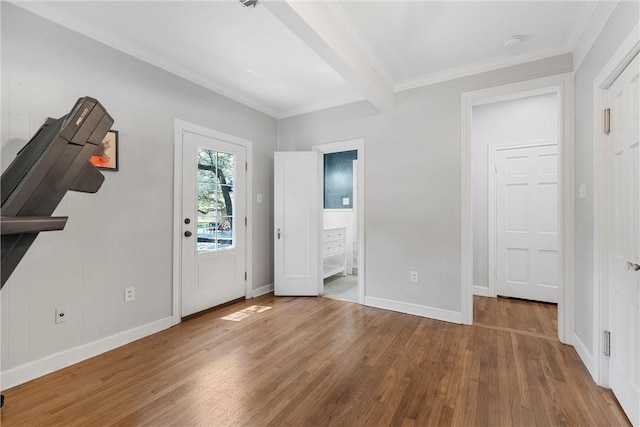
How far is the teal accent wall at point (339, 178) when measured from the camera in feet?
17.8

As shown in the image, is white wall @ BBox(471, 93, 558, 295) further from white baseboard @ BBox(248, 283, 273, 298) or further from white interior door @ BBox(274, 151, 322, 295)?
white baseboard @ BBox(248, 283, 273, 298)

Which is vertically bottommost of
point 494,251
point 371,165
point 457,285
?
point 457,285

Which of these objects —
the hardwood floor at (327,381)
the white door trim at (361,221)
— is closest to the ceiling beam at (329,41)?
the white door trim at (361,221)

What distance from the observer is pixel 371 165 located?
3.54 m

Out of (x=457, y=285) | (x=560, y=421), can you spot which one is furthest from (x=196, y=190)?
(x=560, y=421)

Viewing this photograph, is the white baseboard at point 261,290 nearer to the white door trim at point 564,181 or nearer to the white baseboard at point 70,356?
the white baseboard at point 70,356

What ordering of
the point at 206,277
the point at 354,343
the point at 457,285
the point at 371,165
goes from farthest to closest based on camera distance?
1. the point at 371,165
2. the point at 206,277
3. the point at 457,285
4. the point at 354,343

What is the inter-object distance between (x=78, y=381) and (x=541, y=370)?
3240 mm

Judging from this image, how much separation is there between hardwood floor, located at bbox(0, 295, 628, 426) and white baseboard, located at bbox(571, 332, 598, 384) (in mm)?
53

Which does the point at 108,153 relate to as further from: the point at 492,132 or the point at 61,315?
the point at 492,132

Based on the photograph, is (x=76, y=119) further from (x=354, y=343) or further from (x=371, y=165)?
(x=371, y=165)

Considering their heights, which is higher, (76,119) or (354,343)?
(76,119)

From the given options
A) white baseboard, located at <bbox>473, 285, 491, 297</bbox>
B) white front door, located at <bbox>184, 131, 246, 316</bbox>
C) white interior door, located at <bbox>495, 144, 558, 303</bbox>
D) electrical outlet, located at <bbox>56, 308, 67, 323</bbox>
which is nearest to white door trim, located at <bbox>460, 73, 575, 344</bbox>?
white interior door, located at <bbox>495, 144, 558, 303</bbox>

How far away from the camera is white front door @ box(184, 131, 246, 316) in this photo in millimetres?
3072
